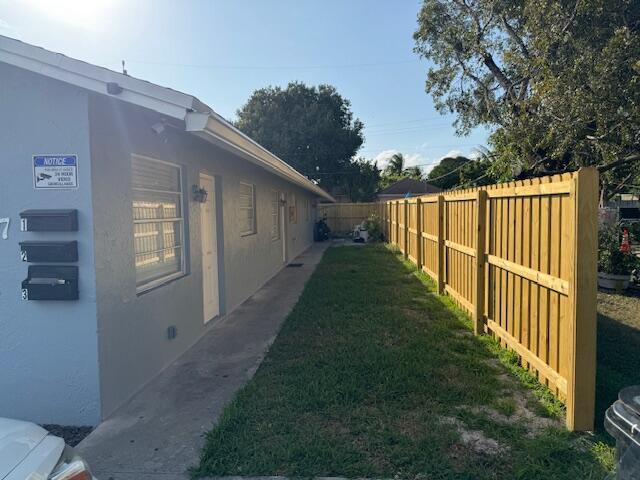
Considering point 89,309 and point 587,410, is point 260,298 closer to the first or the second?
point 89,309

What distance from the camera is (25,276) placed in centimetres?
386

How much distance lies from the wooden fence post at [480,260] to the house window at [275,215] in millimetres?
6869

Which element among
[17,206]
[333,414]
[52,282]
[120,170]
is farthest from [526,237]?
[17,206]

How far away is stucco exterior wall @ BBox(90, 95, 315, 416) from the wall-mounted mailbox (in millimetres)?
190

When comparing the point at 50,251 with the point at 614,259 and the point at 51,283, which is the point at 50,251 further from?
the point at 614,259

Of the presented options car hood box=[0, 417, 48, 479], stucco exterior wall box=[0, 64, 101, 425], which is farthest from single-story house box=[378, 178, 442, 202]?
car hood box=[0, 417, 48, 479]

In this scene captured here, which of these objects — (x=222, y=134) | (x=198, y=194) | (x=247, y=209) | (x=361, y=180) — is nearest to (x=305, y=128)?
(x=361, y=180)

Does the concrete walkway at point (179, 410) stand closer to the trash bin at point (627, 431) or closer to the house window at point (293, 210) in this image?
the trash bin at point (627, 431)

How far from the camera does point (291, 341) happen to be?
5.89 metres

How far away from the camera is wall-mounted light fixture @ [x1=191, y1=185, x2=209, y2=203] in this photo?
6066 mm

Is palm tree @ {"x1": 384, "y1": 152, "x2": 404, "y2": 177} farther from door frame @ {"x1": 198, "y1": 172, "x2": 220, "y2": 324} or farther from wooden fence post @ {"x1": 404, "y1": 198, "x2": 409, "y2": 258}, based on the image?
door frame @ {"x1": 198, "y1": 172, "x2": 220, "y2": 324}

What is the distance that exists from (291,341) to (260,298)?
10.8ft

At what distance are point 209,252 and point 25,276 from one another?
11.0 feet

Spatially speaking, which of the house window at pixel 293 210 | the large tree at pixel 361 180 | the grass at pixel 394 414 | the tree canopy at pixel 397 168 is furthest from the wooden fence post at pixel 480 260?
the tree canopy at pixel 397 168
